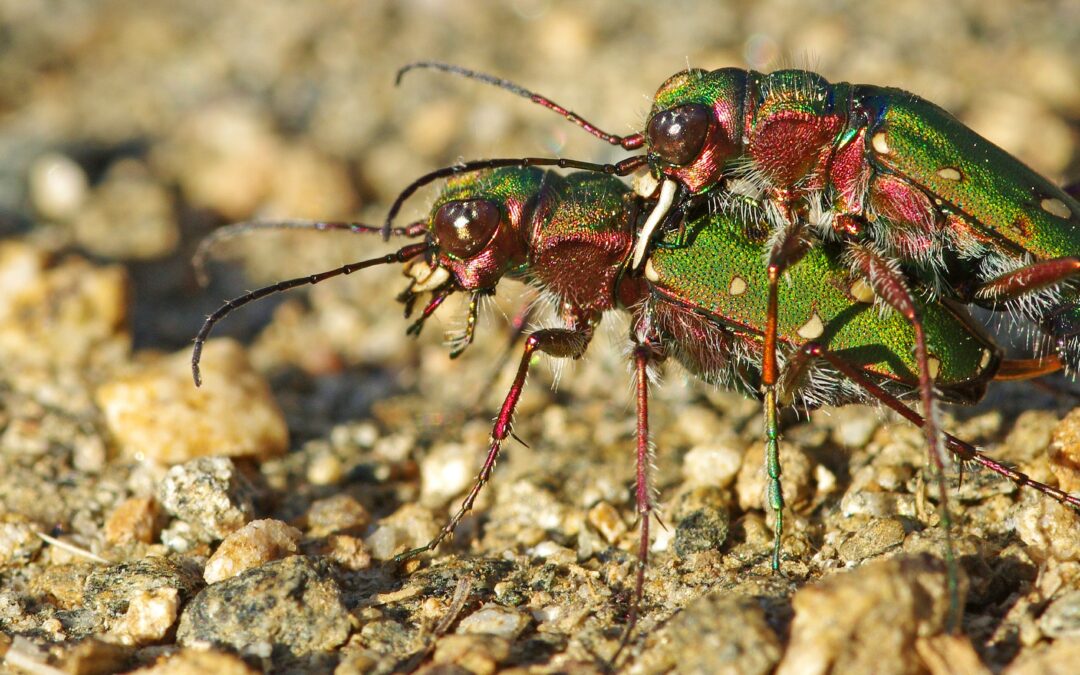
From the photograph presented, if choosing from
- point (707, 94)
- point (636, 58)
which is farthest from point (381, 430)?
point (636, 58)

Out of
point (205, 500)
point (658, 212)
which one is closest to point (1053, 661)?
point (658, 212)

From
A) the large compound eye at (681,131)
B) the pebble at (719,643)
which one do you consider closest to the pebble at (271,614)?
the pebble at (719,643)

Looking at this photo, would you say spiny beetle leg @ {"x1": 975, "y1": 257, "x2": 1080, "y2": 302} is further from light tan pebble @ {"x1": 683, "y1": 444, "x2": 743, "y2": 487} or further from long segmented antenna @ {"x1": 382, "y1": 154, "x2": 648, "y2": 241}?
long segmented antenna @ {"x1": 382, "y1": 154, "x2": 648, "y2": 241}

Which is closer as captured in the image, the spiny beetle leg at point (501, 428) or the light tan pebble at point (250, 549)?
the light tan pebble at point (250, 549)

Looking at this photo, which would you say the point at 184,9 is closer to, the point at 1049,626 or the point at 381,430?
the point at 381,430

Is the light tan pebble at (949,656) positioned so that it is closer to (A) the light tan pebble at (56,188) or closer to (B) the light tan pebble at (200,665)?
(B) the light tan pebble at (200,665)

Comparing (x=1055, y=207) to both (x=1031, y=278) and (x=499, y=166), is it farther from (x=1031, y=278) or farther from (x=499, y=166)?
(x=499, y=166)
